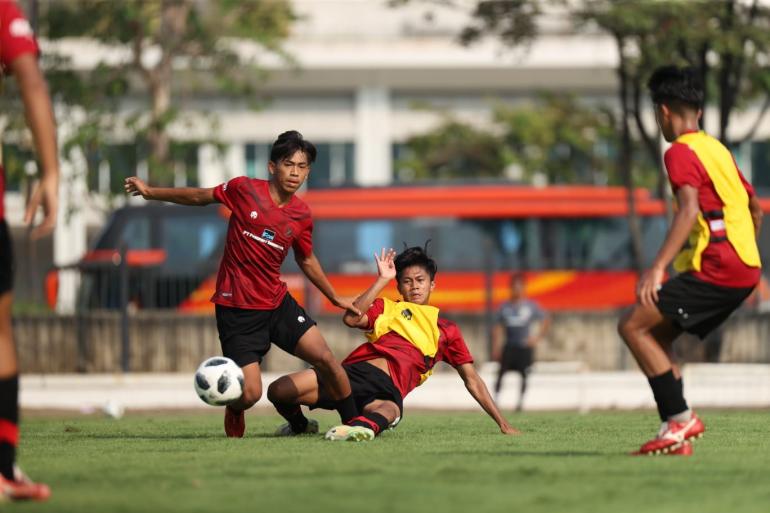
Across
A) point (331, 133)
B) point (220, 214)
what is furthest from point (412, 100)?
point (220, 214)

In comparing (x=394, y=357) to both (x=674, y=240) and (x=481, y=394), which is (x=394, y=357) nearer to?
(x=481, y=394)

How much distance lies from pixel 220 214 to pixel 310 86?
2133cm

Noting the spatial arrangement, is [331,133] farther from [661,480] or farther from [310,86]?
[661,480]

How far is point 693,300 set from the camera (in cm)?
788

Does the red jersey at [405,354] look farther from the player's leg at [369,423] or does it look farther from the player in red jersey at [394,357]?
the player's leg at [369,423]

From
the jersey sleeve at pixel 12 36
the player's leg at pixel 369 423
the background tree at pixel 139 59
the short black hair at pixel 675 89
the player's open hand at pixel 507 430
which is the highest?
the background tree at pixel 139 59

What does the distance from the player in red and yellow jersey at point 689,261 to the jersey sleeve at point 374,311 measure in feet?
8.05

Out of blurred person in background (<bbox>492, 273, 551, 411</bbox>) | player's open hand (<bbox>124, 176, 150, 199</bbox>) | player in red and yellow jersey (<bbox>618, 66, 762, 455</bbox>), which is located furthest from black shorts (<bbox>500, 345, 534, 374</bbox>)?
player in red and yellow jersey (<bbox>618, 66, 762, 455</bbox>)

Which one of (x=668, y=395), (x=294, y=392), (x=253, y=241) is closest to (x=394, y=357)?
(x=294, y=392)

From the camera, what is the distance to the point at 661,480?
7086mm

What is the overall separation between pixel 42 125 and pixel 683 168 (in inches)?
120

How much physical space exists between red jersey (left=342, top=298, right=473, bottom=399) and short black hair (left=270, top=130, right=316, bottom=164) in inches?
41.0

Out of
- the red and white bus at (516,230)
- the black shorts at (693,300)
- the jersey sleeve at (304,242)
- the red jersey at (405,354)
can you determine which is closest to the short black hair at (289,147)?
the jersey sleeve at (304,242)

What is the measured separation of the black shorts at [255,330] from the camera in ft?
32.8
